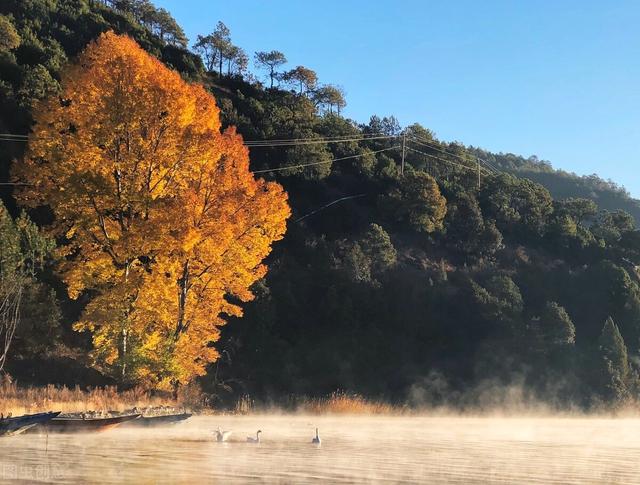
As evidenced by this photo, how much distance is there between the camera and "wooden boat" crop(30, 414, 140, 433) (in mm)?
17672

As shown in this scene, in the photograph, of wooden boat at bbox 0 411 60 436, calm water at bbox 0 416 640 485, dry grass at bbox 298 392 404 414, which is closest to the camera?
calm water at bbox 0 416 640 485

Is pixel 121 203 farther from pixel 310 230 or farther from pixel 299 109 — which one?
pixel 299 109

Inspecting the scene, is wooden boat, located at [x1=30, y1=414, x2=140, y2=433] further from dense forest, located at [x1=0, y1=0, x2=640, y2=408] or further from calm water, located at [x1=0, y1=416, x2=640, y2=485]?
dense forest, located at [x1=0, y1=0, x2=640, y2=408]

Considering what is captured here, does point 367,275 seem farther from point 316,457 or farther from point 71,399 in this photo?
point 316,457

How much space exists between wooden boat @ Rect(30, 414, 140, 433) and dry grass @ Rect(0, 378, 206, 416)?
311cm

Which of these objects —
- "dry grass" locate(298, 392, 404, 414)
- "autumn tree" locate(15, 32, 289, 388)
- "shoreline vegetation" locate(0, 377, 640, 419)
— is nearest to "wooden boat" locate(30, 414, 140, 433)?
"shoreline vegetation" locate(0, 377, 640, 419)

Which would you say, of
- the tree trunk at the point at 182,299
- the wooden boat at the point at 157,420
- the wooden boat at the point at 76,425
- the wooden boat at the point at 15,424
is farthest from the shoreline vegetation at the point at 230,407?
the wooden boat at the point at 15,424

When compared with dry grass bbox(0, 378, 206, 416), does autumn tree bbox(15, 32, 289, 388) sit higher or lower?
higher

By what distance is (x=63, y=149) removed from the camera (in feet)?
79.3

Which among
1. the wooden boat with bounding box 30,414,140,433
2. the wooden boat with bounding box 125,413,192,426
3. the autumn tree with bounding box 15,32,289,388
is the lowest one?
the wooden boat with bounding box 125,413,192,426

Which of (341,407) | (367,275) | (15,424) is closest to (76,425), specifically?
(15,424)

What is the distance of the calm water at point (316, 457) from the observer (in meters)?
11.0

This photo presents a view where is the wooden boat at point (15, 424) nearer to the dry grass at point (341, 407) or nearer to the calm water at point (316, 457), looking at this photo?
the calm water at point (316, 457)

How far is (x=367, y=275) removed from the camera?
47.1 m
